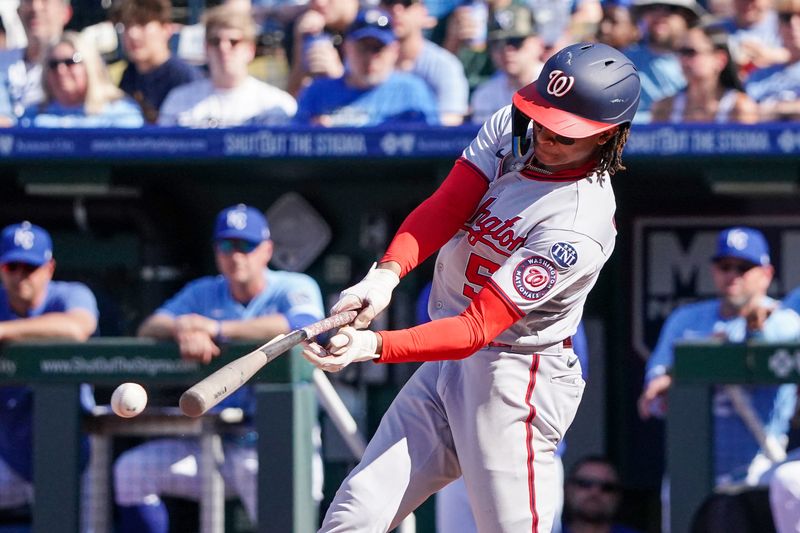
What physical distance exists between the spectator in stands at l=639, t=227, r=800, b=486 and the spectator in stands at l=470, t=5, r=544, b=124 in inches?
46.6

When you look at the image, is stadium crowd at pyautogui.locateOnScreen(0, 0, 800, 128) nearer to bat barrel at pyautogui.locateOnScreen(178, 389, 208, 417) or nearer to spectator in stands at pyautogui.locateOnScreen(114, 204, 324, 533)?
spectator in stands at pyautogui.locateOnScreen(114, 204, 324, 533)

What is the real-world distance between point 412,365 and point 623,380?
0.97 metres

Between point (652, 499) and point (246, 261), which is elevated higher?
point (246, 261)

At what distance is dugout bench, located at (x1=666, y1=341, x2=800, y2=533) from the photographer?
439 centimetres

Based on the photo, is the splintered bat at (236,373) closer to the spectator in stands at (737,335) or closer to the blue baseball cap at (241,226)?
the spectator in stands at (737,335)

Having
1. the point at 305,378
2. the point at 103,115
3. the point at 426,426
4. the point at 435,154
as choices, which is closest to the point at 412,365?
the point at 435,154

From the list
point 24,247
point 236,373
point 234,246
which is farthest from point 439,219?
point 24,247

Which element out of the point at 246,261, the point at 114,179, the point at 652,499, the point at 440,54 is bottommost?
the point at 652,499

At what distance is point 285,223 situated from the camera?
636 cm

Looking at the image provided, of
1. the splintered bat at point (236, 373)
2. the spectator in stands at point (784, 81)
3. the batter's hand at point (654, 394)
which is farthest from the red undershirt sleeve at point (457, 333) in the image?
the spectator in stands at point (784, 81)

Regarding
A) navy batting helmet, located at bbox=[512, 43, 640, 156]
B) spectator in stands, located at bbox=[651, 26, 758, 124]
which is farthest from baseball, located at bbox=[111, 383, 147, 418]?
spectator in stands, located at bbox=[651, 26, 758, 124]

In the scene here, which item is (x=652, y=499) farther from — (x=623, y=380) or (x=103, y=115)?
(x=103, y=115)

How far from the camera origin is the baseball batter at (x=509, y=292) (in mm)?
3182

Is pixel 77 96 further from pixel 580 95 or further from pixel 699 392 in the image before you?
pixel 580 95
